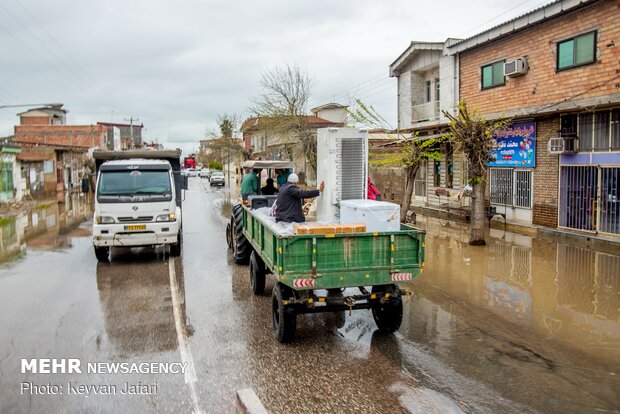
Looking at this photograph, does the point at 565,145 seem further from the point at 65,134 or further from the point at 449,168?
the point at 65,134

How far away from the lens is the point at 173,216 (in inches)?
501

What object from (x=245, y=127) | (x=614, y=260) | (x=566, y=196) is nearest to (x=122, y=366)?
(x=614, y=260)

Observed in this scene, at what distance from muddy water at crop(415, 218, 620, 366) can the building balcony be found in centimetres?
842

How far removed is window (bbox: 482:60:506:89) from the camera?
18.2 m

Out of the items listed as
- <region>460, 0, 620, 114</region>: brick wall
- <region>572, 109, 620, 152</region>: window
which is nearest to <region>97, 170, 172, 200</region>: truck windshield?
<region>460, 0, 620, 114</region>: brick wall

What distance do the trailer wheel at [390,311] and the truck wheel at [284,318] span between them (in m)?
1.14

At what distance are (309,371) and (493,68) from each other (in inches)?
611

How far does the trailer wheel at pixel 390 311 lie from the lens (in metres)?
7.12

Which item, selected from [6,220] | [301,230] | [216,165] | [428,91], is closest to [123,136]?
[216,165]

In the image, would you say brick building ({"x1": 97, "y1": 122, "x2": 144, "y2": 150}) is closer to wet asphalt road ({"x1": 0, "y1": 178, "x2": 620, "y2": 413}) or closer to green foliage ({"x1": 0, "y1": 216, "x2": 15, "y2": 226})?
green foliage ({"x1": 0, "y1": 216, "x2": 15, "y2": 226})

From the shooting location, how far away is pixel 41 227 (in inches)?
805

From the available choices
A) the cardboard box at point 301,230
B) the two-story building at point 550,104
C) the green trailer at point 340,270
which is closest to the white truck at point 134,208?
the green trailer at point 340,270

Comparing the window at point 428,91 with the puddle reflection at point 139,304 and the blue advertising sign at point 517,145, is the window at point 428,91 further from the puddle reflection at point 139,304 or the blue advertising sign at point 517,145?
the puddle reflection at point 139,304

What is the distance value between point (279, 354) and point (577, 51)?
42.4 feet
